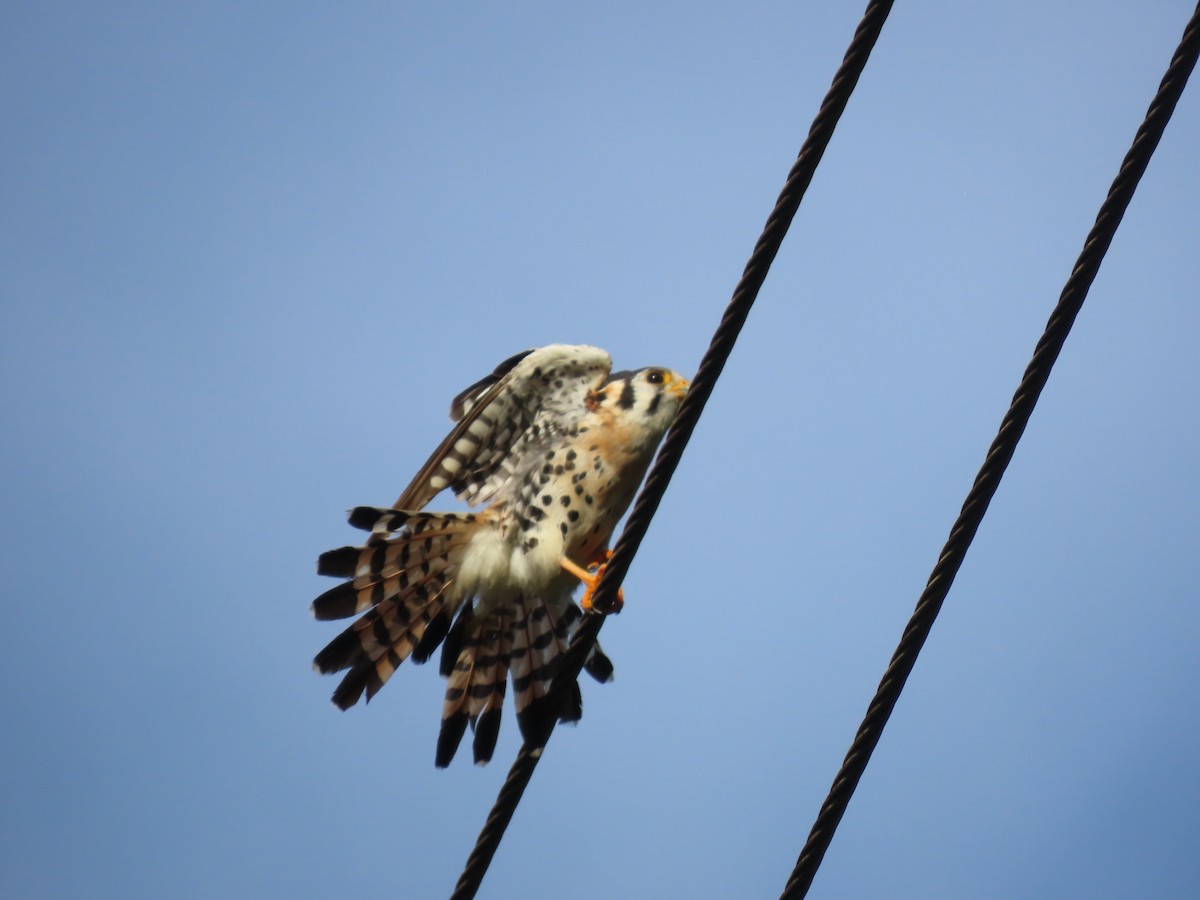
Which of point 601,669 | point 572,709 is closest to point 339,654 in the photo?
point 572,709

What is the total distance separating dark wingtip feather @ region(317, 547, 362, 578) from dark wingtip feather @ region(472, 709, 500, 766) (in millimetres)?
698

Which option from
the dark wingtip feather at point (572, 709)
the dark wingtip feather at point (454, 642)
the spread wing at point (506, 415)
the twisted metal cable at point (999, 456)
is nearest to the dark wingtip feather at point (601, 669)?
the dark wingtip feather at point (572, 709)

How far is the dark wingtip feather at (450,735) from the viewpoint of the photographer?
424 cm

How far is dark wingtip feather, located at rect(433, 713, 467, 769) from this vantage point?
13.9 feet

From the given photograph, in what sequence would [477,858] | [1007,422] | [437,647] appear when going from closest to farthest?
[1007,422]
[477,858]
[437,647]

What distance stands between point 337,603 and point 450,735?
24.5 inches

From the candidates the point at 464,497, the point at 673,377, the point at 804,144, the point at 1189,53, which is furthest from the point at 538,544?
the point at 1189,53

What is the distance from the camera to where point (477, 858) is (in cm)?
276

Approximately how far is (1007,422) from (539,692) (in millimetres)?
2421

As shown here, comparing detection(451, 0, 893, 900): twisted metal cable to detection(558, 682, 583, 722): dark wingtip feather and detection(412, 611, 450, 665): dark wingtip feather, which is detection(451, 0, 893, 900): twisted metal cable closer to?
detection(558, 682, 583, 722): dark wingtip feather

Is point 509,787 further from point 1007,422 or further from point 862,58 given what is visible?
point 862,58

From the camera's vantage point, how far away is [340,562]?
4160 mm

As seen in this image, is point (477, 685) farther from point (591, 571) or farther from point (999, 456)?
point (999, 456)

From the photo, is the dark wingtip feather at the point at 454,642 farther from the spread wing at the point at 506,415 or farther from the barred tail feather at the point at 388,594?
the spread wing at the point at 506,415
